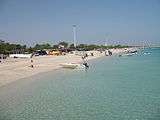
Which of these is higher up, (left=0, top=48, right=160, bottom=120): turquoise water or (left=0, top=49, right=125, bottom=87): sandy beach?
(left=0, top=49, right=125, bottom=87): sandy beach

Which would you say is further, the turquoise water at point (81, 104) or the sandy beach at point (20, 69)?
the sandy beach at point (20, 69)

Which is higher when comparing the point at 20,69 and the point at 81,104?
the point at 20,69

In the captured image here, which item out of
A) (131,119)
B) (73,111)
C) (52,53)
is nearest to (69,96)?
(73,111)

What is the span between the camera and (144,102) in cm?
1082

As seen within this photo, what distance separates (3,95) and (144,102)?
871 cm

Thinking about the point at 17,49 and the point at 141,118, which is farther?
the point at 17,49

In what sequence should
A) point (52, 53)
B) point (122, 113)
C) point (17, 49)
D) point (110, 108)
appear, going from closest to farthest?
point (122, 113)
point (110, 108)
point (52, 53)
point (17, 49)

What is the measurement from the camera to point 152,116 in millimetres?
8570

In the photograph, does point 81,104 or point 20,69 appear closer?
point 81,104

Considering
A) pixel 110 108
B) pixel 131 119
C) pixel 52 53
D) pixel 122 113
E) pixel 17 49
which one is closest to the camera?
pixel 131 119

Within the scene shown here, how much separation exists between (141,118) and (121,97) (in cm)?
366

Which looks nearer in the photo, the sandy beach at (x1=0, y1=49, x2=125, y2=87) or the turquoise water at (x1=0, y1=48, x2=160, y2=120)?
the turquoise water at (x1=0, y1=48, x2=160, y2=120)

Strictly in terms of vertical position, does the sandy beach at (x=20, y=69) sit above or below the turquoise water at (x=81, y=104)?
above

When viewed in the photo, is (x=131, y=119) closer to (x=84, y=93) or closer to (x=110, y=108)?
(x=110, y=108)
